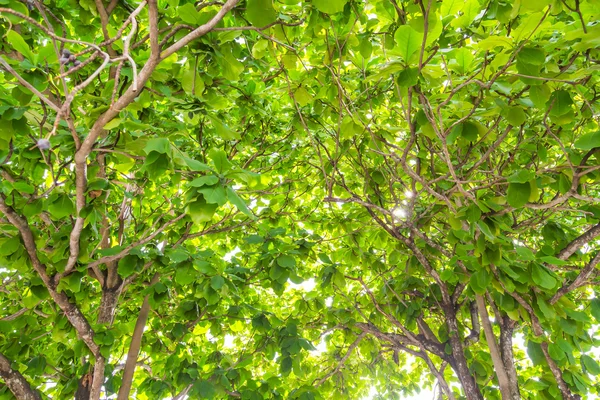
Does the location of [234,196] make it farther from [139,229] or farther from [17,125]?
[139,229]

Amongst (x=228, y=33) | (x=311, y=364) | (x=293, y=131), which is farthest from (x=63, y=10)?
(x=311, y=364)

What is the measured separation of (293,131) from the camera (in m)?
3.65

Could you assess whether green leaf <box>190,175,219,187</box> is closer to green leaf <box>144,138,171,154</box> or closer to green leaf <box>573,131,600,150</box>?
green leaf <box>144,138,171,154</box>

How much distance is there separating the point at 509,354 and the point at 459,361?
0.43m

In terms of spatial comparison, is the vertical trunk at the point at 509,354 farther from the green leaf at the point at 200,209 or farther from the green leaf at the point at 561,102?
the green leaf at the point at 200,209

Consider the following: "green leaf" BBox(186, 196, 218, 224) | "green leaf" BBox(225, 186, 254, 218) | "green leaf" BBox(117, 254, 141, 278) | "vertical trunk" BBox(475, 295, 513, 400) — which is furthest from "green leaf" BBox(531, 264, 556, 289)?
"green leaf" BBox(117, 254, 141, 278)

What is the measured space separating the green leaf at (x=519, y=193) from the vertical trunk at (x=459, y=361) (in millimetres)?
2082

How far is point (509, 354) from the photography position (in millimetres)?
3520

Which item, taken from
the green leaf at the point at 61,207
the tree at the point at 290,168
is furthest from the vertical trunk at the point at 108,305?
the green leaf at the point at 61,207

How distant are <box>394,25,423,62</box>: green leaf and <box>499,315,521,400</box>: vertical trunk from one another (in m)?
3.00

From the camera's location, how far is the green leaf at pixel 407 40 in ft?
4.87

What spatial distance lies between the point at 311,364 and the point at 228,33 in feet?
14.8

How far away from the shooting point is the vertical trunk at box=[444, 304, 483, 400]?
11.6ft

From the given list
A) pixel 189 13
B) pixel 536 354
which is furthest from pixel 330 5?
pixel 536 354
